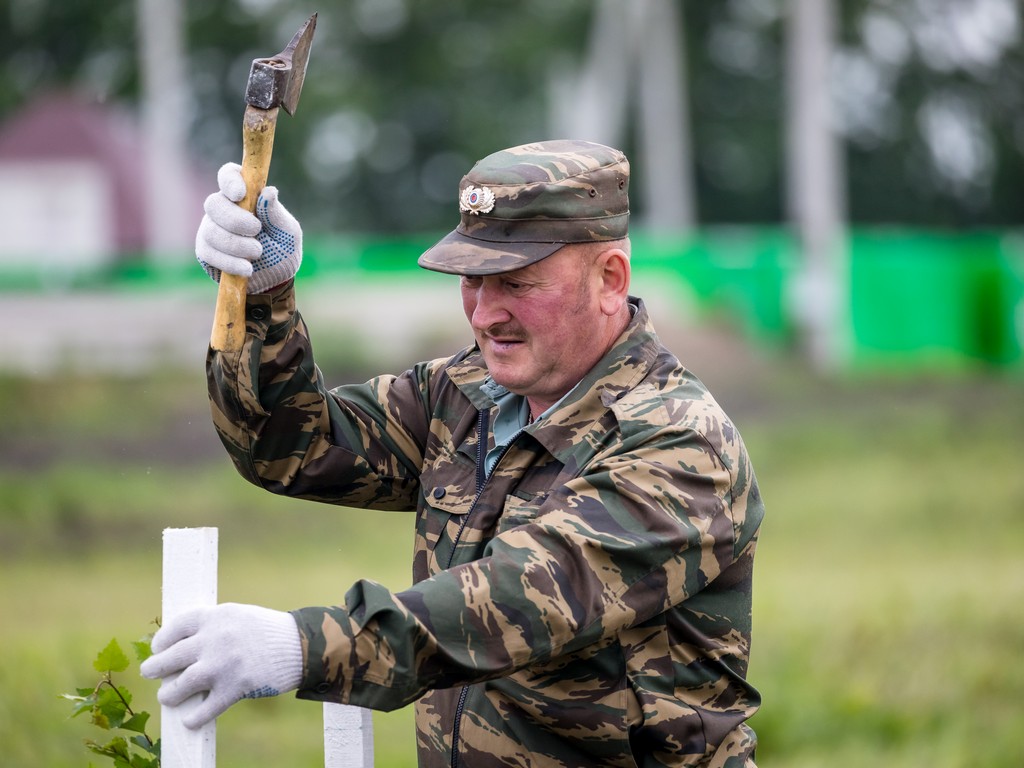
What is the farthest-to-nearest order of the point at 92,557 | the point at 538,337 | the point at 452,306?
the point at 452,306 < the point at 92,557 < the point at 538,337

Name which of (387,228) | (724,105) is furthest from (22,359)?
(724,105)

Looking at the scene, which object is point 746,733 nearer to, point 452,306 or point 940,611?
point 940,611

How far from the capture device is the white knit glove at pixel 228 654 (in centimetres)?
229

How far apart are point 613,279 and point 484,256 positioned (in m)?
0.29

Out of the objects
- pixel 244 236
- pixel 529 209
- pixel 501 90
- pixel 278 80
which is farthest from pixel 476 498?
pixel 501 90

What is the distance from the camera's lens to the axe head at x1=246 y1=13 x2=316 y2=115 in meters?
2.86

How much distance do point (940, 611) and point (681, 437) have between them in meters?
5.68

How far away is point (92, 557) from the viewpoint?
10.4 m

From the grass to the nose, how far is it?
10.9 ft

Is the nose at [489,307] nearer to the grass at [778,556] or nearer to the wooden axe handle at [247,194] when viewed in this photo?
the wooden axe handle at [247,194]

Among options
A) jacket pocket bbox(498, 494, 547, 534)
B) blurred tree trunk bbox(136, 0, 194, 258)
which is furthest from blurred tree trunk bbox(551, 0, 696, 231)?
jacket pocket bbox(498, 494, 547, 534)

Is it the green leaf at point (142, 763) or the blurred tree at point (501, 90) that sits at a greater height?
the blurred tree at point (501, 90)

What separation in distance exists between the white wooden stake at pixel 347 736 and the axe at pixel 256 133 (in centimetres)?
75

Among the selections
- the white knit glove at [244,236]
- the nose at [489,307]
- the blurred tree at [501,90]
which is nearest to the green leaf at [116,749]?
the white knit glove at [244,236]
